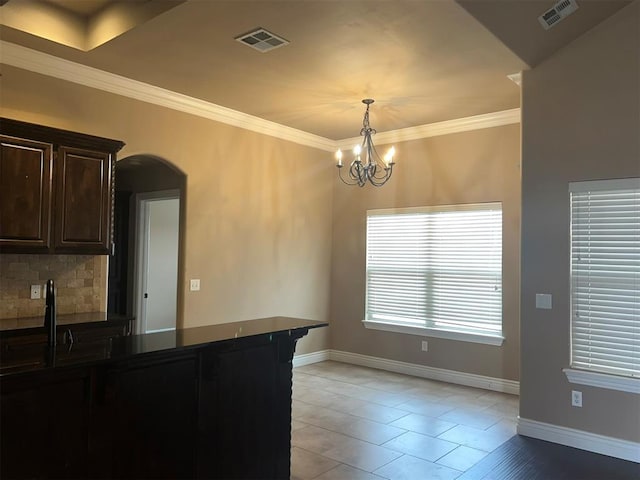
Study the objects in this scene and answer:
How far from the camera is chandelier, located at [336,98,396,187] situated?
4828 millimetres

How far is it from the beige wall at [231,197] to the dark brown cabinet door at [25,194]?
16.7 inches

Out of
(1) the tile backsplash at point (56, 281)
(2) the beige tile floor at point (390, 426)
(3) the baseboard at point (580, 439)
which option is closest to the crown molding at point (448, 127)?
(2) the beige tile floor at point (390, 426)

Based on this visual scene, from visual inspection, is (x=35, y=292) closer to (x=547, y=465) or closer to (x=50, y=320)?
(x=50, y=320)

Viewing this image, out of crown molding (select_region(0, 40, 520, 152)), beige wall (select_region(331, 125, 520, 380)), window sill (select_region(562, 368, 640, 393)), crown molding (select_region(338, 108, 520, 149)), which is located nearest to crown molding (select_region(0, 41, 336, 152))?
crown molding (select_region(0, 40, 520, 152))

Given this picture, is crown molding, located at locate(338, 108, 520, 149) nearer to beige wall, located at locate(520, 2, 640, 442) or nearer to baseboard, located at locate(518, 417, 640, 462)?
beige wall, located at locate(520, 2, 640, 442)

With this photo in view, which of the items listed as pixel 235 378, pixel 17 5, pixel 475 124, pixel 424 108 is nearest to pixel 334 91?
pixel 424 108

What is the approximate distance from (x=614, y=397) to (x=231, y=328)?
2916 mm

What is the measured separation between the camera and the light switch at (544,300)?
156 inches

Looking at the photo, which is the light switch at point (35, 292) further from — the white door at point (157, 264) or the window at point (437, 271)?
the window at point (437, 271)

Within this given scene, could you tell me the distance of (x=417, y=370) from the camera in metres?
5.98

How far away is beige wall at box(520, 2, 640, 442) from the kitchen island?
2.12 metres

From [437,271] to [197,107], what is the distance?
3.32 meters

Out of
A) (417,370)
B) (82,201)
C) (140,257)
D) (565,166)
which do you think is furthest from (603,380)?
(140,257)

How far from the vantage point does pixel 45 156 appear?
12.1ft
